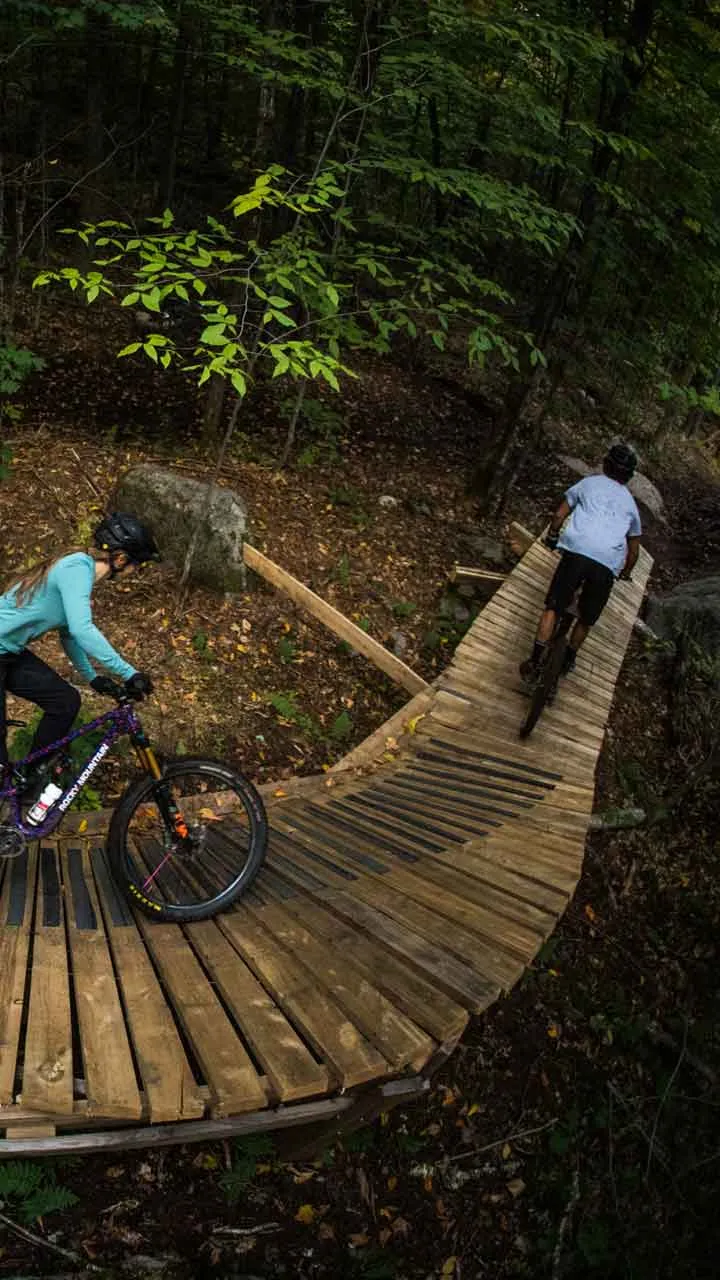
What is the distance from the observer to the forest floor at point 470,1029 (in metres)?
4.89

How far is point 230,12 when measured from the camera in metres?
8.16

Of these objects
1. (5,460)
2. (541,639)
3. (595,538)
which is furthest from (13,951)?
(5,460)

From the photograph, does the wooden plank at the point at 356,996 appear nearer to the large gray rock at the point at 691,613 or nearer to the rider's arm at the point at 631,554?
the rider's arm at the point at 631,554

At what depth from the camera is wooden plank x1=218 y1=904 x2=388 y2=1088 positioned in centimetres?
360

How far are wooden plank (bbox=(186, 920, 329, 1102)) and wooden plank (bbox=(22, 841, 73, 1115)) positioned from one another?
28.3 inches

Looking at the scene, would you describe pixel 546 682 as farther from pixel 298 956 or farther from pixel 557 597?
pixel 298 956

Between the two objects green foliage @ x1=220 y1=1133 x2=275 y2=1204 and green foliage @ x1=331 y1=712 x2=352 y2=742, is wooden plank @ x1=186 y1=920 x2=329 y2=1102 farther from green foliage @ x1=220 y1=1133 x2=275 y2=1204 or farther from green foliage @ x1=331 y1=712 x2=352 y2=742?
green foliage @ x1=331 y1=712 x2=352 y2=742

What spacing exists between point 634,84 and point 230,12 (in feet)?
15.7

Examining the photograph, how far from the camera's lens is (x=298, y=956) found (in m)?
4.30

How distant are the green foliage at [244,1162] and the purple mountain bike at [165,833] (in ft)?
5.11

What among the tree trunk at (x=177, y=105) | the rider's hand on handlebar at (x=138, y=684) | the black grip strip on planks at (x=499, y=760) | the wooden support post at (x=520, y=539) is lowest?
the black grip strip on planks at (x=499, y=760)

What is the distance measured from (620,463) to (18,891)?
19.3 ft

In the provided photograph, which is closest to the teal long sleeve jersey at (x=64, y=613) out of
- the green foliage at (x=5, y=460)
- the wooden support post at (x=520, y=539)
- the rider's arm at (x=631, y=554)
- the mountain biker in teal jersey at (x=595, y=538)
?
the mountain biker in teal jersey at (x=595, y=538)

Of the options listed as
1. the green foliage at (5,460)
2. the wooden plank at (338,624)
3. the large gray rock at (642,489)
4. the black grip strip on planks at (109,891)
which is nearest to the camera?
the black grip strip on planks at (109,891)
